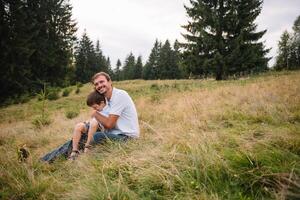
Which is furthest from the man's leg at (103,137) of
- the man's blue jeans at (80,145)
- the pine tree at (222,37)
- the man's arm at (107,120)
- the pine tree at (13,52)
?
the pine tree at (13,52)

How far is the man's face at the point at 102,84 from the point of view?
183 inches

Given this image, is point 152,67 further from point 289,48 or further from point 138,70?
point 289,48

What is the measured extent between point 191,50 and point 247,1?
5532 millimetres

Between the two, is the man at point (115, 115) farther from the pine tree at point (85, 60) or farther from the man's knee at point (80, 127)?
the pine tree at point (85, 60)

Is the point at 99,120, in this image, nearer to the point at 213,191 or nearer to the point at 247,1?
the point at 213,191

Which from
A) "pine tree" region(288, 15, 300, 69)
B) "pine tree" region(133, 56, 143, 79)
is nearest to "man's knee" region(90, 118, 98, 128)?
"pine tree" region(288, 15, 300, 69)

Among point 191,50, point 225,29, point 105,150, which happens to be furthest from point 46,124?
point 225,29

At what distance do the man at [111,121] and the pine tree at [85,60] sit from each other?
148ft

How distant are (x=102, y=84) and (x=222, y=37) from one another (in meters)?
17.8

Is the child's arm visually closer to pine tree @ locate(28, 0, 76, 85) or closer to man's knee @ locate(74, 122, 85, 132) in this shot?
man's knee @ locate(74, 122, 85, 132)

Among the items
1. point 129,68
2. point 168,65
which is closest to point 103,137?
point 168,65

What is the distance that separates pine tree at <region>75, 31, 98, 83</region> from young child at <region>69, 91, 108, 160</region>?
45.1 metres

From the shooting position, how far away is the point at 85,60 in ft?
166

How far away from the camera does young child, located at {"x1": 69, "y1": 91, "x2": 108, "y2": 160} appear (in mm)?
4166
